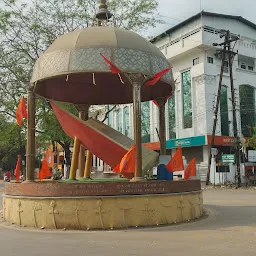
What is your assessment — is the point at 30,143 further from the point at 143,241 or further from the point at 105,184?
the point at 143,241

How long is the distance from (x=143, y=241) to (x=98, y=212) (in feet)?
6.53

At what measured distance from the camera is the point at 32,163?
11.3 metres

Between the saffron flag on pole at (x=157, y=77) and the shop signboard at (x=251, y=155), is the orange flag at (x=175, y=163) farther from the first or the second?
the shop signboard at (x=251, y=155)

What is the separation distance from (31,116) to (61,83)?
2.47m

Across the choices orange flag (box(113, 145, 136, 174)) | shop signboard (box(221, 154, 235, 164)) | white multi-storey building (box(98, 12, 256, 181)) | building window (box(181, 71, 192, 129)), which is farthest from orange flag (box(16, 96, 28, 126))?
building window (box(181, 71, 192, 129))

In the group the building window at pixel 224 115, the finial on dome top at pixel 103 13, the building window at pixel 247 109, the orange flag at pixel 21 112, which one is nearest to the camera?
the orange flag at pixel 21 112

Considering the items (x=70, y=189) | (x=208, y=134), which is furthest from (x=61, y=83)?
(x=208, y=134)

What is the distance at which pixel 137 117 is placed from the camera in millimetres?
10562

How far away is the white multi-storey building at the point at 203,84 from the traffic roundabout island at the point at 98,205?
26110 millimetres

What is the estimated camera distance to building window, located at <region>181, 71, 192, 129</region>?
37.9 m

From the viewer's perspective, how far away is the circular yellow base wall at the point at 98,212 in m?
9.38

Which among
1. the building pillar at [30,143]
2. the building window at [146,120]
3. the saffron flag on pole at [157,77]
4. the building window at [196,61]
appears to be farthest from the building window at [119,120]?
the saffron flag on pole at [157,77]

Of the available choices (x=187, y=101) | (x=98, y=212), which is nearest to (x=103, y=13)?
(x=98, y=212)

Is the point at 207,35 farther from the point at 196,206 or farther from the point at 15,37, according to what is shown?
the point at 196,206
